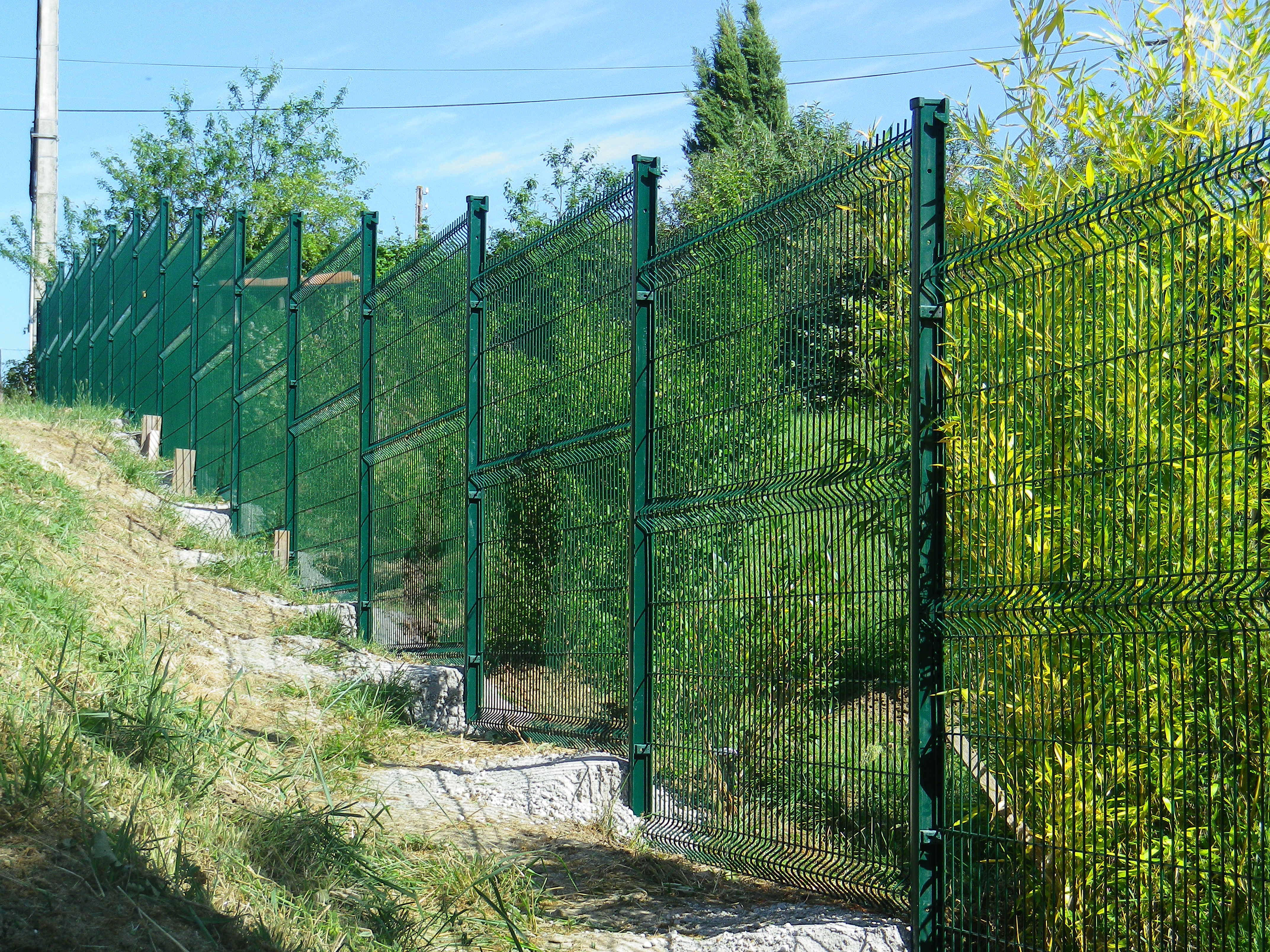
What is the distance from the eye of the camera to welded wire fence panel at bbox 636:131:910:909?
3.67m

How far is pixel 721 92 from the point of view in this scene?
125 ft

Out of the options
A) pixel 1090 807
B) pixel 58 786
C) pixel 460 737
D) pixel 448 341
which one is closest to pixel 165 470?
pixel 448 341

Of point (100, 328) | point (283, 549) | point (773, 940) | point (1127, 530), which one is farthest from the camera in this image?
point (100, 328)

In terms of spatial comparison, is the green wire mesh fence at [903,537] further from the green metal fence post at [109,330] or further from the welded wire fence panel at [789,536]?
the green metal fence post at [109,330]

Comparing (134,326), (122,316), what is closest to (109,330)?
(122,316)

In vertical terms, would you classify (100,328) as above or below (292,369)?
above

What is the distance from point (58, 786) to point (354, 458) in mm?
5231

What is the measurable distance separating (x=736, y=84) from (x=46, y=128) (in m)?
25.0

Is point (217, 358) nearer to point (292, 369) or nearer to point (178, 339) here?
point (178, 339)

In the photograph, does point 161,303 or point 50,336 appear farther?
point 50,336

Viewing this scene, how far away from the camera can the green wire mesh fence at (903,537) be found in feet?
8.82

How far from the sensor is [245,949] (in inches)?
123

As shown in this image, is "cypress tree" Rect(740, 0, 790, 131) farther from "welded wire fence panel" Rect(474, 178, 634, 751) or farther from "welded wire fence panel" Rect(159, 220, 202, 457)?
"welded wire fence panel" Rect(474, 178, 634, 751)

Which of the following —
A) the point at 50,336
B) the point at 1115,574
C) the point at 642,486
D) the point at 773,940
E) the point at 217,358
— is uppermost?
the point at 50,336
